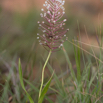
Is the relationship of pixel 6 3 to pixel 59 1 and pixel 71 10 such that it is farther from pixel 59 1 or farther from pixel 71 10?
pixel 59 1

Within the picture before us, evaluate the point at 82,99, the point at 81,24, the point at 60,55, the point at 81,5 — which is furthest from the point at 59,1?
the point at 81,5

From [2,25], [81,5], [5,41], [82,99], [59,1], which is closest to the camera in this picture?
[59,1]

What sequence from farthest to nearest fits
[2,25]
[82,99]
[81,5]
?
[81,5] → [2,25] → [82,99]

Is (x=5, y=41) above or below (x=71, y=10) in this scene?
below

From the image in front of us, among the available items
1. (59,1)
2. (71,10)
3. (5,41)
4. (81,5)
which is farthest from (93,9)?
(59,1)

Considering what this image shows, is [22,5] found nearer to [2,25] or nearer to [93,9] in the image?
[2,25]

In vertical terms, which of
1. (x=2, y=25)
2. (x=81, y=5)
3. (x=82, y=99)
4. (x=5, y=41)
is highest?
(x=81, y=5)

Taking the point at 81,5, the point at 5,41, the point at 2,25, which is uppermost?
the point at 81,5

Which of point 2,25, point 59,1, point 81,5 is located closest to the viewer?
point 59,1

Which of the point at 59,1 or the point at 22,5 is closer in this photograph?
the point at 59,1
